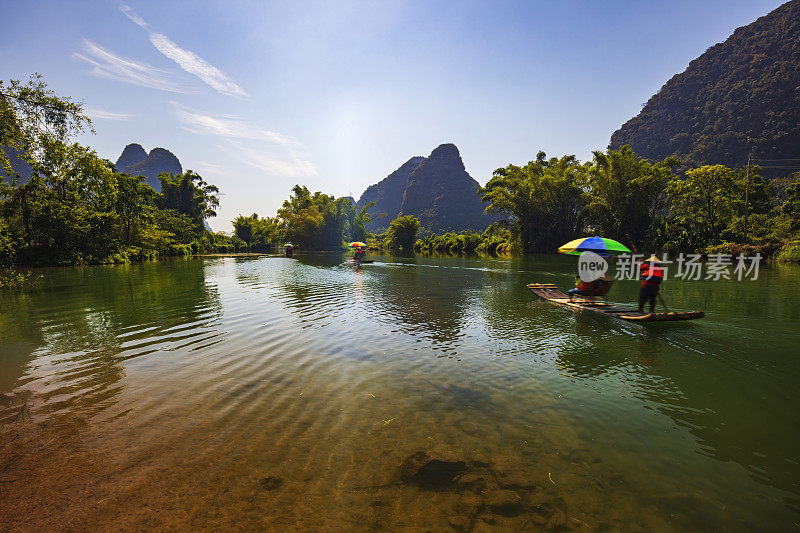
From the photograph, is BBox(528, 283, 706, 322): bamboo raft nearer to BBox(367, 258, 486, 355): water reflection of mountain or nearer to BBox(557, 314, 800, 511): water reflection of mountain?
BBox(557, 314, 800, 511): water reflection of mountain

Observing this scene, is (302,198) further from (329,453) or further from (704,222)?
(329,453)

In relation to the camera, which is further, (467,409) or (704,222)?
(704,222)

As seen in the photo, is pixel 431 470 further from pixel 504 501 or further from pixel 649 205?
pixel 649 205

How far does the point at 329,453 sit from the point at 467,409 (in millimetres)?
2361

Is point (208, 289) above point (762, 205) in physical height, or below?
below

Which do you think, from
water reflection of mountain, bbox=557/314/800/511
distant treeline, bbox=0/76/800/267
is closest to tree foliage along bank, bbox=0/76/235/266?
distant treeline, bbox=0/76/800/267

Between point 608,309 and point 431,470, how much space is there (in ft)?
37.6

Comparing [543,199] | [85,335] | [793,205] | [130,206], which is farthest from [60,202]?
[793,205]

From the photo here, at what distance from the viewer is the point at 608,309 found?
1277cm

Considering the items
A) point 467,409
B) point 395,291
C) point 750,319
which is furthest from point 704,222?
point 467,409

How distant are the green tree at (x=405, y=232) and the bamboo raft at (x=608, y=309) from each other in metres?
67.7

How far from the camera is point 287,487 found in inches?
144

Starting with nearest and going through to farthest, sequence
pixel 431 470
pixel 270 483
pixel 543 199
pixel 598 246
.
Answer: pixel 270 483
pixel 431 470
pixel 598 246
pixel 543 199

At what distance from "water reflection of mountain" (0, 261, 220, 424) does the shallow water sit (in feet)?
0.26
